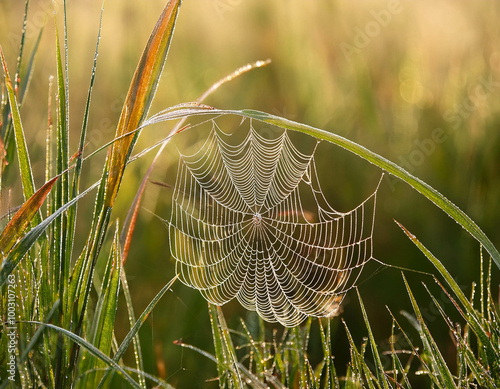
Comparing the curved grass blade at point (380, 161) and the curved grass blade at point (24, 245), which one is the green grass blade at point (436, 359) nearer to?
the curved grass blade at point (380, 161)

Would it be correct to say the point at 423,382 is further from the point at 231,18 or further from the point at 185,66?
the point at 231,18

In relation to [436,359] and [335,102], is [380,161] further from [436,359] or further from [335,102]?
[335,102]

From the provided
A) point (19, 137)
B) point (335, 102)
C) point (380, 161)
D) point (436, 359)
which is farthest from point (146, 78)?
point (335, 102)

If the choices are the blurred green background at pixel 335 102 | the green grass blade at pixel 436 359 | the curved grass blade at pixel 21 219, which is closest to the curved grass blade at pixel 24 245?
the curved grass blade at pixel 21 219

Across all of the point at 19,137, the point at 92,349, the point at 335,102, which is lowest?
the point at 92,349

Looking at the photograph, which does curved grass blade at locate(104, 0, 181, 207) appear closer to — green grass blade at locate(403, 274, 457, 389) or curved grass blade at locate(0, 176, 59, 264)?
curved grass blade at locate(0, 176, 59, 264)

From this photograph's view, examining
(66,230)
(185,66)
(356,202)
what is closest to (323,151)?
(356,202)
